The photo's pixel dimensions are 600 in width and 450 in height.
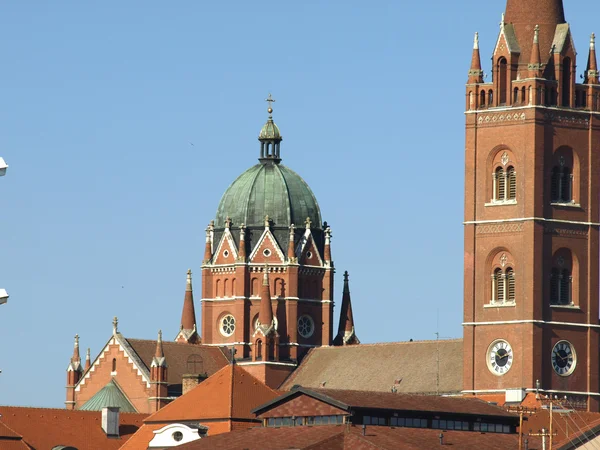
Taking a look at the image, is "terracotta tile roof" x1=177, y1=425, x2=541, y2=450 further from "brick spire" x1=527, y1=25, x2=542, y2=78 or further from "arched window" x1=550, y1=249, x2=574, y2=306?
"brick spire" x1=527, y1=25, x2=542, y2=78

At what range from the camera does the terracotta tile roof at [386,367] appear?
157m

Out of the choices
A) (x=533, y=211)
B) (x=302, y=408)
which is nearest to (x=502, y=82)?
(x=533, y=211)

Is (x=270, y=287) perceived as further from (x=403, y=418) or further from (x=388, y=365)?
(x=403, y=418)

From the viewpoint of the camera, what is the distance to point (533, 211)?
148875 mm

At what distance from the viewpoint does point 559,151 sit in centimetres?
15100

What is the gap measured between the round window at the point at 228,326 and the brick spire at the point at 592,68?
36.9 metres

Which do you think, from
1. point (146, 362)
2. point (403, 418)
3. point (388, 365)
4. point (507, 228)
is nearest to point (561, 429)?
point (403, 418)

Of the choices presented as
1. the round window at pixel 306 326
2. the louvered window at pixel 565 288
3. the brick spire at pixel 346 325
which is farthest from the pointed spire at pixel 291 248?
the louvered window at pixel 565 288

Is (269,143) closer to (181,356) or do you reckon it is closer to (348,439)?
(181,356)

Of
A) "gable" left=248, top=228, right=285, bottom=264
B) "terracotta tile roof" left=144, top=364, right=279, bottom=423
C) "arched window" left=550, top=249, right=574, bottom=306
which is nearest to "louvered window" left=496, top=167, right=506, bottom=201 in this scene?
"arched window" left=550, top=249, right=574, bottom=306

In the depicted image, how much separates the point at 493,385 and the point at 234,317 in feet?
106

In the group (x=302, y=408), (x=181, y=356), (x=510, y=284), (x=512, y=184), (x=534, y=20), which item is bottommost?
(x=302, y=408)

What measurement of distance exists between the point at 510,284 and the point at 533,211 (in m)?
4.93

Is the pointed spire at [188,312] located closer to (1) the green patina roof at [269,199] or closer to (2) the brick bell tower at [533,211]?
(1) the green patina roof at [269,199]
